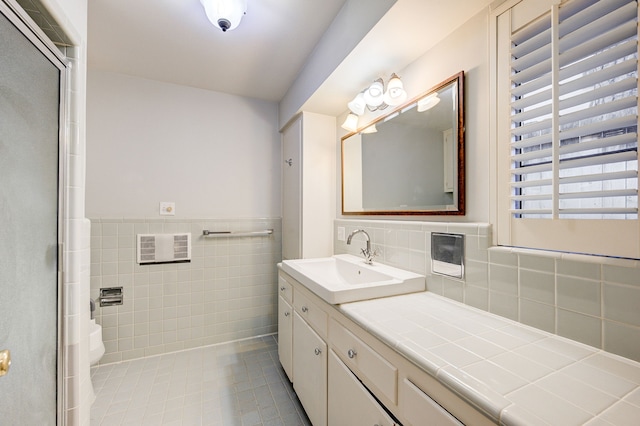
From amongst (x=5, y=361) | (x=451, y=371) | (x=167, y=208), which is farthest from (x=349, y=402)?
(x=167, y=208)

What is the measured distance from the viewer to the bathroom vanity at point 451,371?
536 mm

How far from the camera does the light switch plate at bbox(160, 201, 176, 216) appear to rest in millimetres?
2227

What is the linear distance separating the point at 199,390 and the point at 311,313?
112 centimetres

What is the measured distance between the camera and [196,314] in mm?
2326

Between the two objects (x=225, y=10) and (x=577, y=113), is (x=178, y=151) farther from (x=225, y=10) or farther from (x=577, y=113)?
(x=577, y=113)

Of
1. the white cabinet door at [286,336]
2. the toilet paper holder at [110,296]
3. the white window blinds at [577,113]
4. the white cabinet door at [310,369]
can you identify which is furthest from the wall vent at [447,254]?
the toilet paper holder at [110,296]

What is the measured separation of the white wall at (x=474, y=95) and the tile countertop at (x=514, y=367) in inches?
18.5

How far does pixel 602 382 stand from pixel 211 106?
112 inches

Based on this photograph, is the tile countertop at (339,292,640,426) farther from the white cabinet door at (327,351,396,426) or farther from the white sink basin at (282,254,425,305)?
the white cabinet door at (327,351,396,426)

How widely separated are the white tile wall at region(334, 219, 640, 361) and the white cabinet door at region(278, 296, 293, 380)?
936 mm

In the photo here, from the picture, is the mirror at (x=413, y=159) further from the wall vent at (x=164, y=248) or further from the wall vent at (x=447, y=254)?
the wall vent at (x=164, y=248)

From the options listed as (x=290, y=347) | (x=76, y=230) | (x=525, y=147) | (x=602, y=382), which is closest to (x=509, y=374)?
(x=602, y=382)

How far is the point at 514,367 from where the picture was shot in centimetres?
65

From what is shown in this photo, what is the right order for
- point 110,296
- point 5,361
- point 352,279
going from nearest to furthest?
1. point 5,361
2. point 352,279
3. point 110,296
